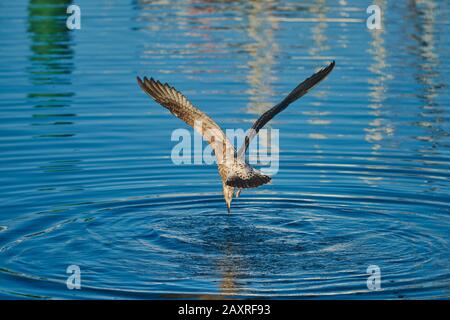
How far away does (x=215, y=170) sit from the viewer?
16.1 metres

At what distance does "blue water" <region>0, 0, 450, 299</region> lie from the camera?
11031mm

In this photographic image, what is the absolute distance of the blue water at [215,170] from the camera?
11.0 meters

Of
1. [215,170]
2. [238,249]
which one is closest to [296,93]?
[238,249]

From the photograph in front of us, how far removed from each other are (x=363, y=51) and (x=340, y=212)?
13.1 metres

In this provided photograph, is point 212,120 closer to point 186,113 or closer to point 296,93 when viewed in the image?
point 186,113

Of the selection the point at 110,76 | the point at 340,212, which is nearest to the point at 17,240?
the point at 340,212

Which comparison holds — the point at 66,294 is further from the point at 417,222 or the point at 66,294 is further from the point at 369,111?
the point at 369,111

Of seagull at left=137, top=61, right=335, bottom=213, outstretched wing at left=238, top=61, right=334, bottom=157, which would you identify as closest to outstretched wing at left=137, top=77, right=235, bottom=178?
seagull at left=137, top=61, right=335, bottom=213

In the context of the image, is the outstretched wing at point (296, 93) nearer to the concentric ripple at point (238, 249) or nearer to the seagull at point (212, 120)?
the seagull at point (212, 120)

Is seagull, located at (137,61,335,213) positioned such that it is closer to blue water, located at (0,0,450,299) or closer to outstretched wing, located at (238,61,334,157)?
outstretched wing, located at (238,61,334,157)

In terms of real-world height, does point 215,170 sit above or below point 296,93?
below

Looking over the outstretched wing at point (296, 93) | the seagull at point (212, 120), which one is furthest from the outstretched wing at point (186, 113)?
the outstretched wing at point (296, 93)
